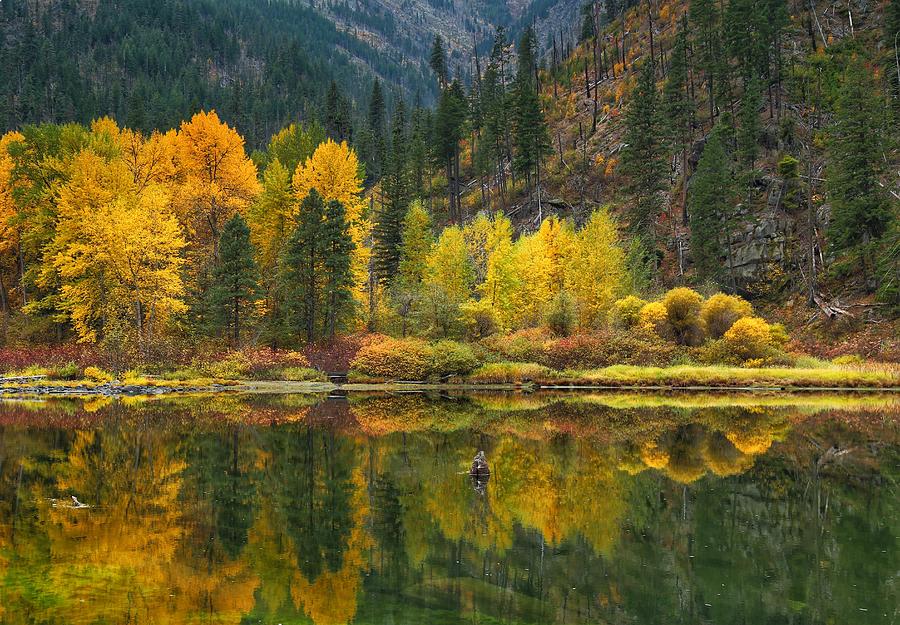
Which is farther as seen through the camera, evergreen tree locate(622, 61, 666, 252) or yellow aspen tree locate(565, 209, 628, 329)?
evergreen tree locate(622, 61, 666, 252)

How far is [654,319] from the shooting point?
133 ft

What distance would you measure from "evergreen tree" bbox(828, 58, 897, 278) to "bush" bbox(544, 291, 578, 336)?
18.0 m

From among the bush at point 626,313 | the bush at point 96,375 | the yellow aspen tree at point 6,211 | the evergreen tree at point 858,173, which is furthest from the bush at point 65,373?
the evergreen tree at point 858,173

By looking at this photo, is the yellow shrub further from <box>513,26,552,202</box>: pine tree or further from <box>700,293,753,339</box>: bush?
<box>513,26,552,202</box>: pine tree

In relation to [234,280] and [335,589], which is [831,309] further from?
[335,589]

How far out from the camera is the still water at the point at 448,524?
27.9ft

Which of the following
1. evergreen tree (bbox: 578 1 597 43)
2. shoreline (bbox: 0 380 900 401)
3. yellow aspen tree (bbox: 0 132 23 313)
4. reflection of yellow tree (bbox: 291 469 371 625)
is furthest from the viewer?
evergreen tree (bbox: 578 1 597 43)

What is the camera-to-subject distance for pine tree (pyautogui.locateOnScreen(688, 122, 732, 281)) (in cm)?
5003

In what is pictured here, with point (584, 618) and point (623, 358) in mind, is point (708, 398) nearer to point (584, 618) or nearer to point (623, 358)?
point (623, 358)

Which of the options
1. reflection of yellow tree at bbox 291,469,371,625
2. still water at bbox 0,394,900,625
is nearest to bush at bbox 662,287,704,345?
still water at bbox 0,394,900,625

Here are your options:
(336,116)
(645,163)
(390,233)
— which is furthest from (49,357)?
(336,116)

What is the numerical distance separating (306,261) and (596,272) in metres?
19.6

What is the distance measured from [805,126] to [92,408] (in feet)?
185

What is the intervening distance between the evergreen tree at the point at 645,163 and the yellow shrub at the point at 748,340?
16893 millimetres
